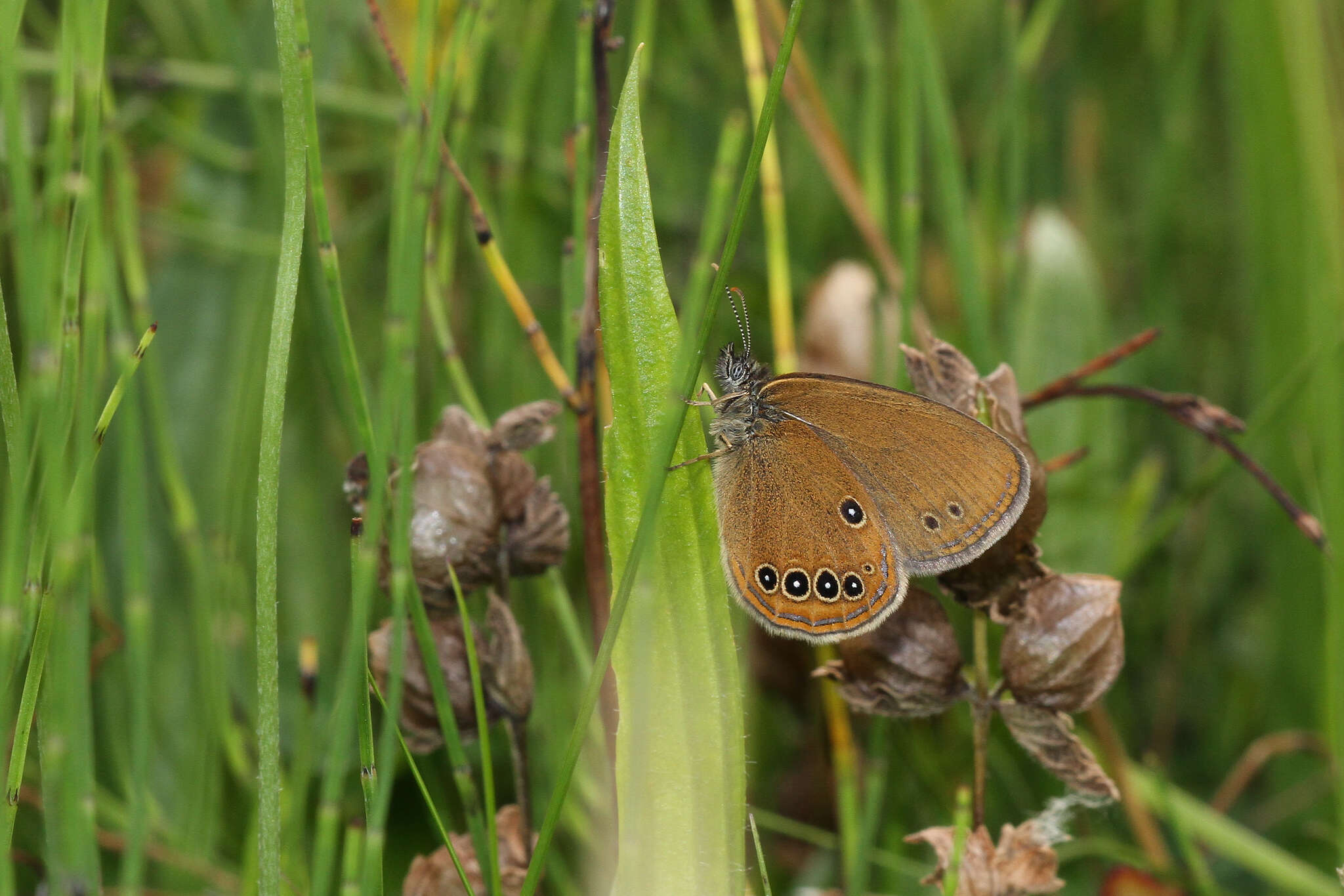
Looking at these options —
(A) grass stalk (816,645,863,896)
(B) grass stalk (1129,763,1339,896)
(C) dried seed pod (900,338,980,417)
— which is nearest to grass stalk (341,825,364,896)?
(A) grass stalk (816,645,863,896)

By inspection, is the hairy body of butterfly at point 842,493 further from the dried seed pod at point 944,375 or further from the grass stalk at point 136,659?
the grass stalk at point 136,659

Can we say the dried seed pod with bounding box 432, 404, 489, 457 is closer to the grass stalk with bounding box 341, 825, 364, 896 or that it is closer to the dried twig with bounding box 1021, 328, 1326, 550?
the grass stalk with bounding box 341, 825, 364, 896

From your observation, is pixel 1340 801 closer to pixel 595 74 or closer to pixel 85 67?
pixel 595 74

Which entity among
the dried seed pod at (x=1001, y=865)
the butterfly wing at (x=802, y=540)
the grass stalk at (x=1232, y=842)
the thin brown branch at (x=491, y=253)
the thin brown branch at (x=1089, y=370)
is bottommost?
the grass stalk at (x=1232, y=842)

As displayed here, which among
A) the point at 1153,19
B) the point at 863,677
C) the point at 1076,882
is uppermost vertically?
the point at 1153,19

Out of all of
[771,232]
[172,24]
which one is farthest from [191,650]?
[172,24]

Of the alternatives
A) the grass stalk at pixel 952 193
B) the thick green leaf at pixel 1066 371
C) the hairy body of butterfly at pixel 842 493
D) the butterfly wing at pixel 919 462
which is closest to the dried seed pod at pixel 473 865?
the hairy body of butterfly at pixel 842 493
